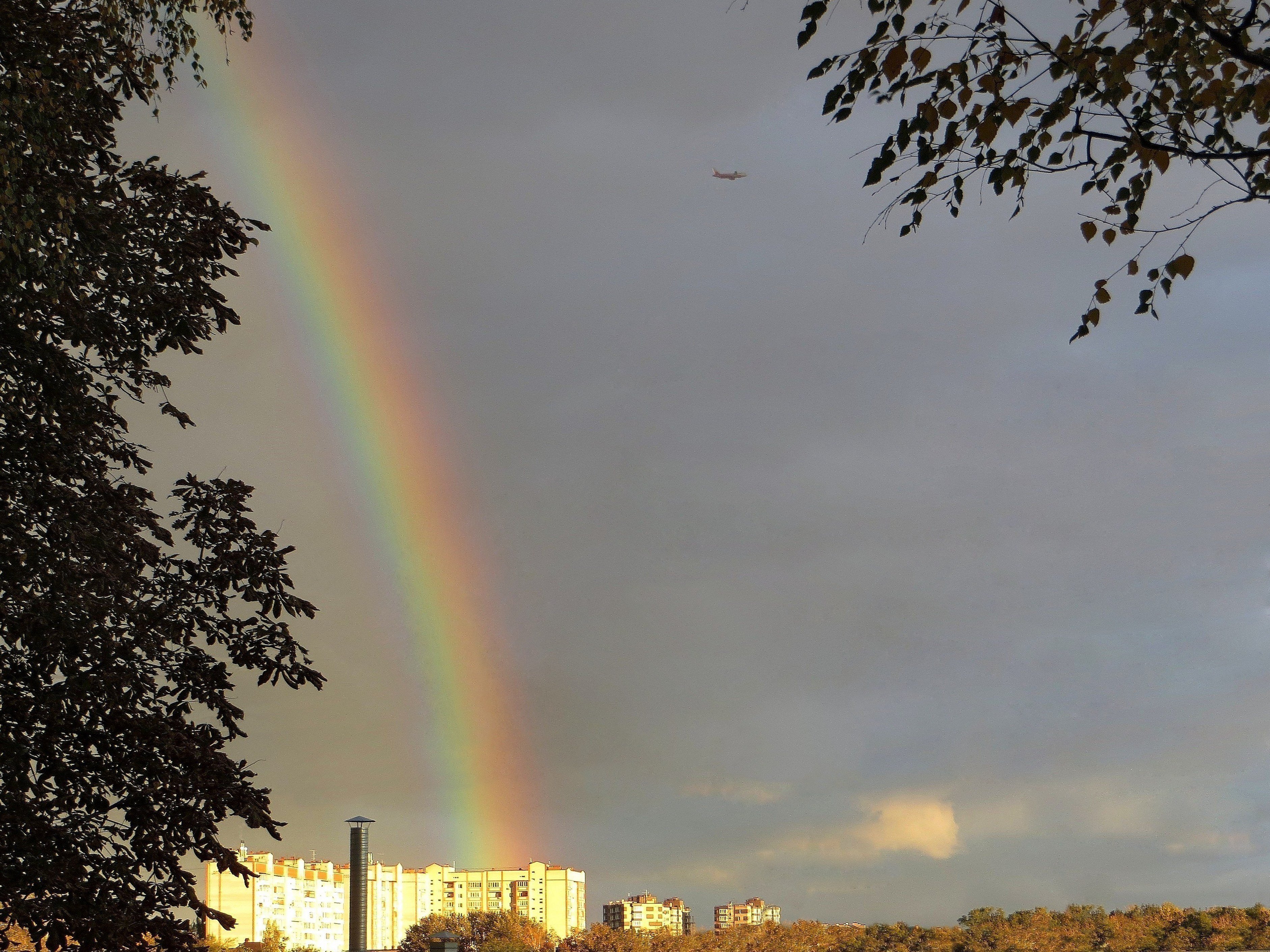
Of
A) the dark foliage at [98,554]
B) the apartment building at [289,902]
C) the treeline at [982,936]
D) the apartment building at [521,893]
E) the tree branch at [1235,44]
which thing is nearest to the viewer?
the tree branch at [1235,44]

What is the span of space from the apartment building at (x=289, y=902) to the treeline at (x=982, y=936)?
17.5 meters

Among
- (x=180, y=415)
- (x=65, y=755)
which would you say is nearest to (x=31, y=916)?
(x=65, y=755)

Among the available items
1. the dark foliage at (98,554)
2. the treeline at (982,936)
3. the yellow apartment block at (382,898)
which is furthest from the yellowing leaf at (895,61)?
the yellow apartment block at (382,898)

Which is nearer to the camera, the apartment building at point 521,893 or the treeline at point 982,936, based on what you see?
the treeline at point 982,936

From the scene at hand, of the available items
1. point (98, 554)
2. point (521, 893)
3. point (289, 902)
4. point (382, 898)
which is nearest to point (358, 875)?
point (98, 554)

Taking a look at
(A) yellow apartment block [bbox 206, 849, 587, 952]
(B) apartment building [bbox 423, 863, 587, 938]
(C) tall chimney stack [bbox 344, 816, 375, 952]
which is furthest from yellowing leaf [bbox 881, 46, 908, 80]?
(B) apartment building [bbox 423, 863, 587, 938]

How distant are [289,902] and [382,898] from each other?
22566 mm

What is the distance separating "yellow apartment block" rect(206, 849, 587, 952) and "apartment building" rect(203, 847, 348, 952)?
0.50ft

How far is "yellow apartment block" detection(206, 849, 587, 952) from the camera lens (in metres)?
134

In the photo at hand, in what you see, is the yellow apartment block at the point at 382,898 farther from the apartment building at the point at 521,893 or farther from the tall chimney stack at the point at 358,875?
the tall chimney stack at the point at 358,875

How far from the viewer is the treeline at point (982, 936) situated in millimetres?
106750

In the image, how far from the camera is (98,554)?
846 centimetres

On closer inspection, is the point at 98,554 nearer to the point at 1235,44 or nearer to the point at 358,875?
the point at 1235,44

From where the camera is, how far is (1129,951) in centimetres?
10988
